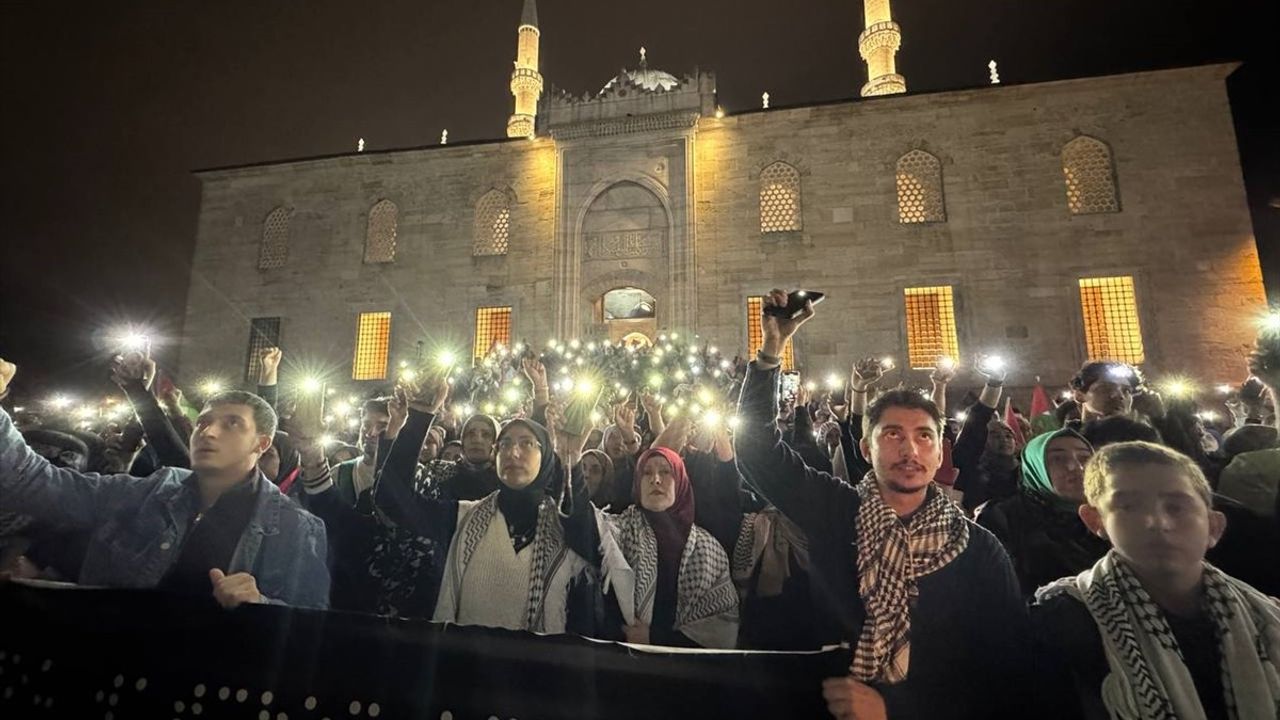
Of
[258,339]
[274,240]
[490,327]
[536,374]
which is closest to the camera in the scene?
[536,374]

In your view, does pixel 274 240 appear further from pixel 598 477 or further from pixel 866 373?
pixel 866 373

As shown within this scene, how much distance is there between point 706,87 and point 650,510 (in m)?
17.9

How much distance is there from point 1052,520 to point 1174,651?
113 cm

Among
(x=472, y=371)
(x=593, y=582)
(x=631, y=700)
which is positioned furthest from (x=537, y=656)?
(x=472, y=371)

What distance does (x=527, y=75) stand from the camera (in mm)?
27609

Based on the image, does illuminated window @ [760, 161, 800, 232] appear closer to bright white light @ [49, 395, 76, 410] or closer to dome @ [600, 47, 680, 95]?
dome @ [600, 47, 680, 95]

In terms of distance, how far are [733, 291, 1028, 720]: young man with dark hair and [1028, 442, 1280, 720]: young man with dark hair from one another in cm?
16

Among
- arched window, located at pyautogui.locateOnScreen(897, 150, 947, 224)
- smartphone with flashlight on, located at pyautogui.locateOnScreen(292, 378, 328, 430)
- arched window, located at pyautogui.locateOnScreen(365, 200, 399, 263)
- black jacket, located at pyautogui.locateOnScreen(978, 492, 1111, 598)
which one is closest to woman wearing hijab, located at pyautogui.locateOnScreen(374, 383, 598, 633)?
smartphone with flashlight on, located at pyautogui.locateOnScreen(292, 378, 328, 430)

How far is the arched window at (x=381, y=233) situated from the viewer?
2053cm

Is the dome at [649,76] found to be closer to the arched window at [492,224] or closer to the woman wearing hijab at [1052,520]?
the arched window at [492,224]

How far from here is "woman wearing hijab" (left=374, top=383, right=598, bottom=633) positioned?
2.99 m

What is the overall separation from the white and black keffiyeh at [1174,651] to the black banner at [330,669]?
2.74 ft

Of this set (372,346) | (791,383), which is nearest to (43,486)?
(791,383)

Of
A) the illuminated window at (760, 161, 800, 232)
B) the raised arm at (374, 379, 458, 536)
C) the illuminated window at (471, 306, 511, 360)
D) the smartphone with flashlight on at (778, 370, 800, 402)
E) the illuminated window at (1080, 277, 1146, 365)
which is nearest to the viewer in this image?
the raised arm at (374, 379, 458, 536)
